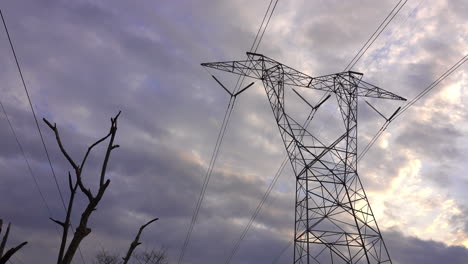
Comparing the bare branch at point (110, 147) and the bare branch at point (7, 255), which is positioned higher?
the bare branch at point (110, 147)

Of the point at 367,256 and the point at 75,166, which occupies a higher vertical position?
the point at 367,256

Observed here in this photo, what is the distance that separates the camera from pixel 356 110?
24844 millimetres

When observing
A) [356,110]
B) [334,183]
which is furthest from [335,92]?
[334,183]

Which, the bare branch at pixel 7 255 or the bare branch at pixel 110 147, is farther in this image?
Result: the bare branch at pixel 110 147

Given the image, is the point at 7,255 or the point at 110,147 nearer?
the point at 7,255

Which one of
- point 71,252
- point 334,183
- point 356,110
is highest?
point 356,110

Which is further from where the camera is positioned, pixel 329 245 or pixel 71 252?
pixel 329 245

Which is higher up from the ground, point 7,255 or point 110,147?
point 110,147

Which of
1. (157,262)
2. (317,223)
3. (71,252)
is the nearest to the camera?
(71,252)

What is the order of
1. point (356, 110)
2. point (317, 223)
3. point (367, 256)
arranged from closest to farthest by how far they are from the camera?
1. point (367, 256)
2. point (317, 223)
3. point (356, 110)

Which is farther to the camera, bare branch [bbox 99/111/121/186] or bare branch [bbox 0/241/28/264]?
bare branch [bbox 99/111/121/186]

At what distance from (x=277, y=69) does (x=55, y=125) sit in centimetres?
2158

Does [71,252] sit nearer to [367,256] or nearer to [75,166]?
[75,166]

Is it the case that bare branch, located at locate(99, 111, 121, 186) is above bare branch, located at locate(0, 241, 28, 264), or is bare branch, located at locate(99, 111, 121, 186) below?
above
